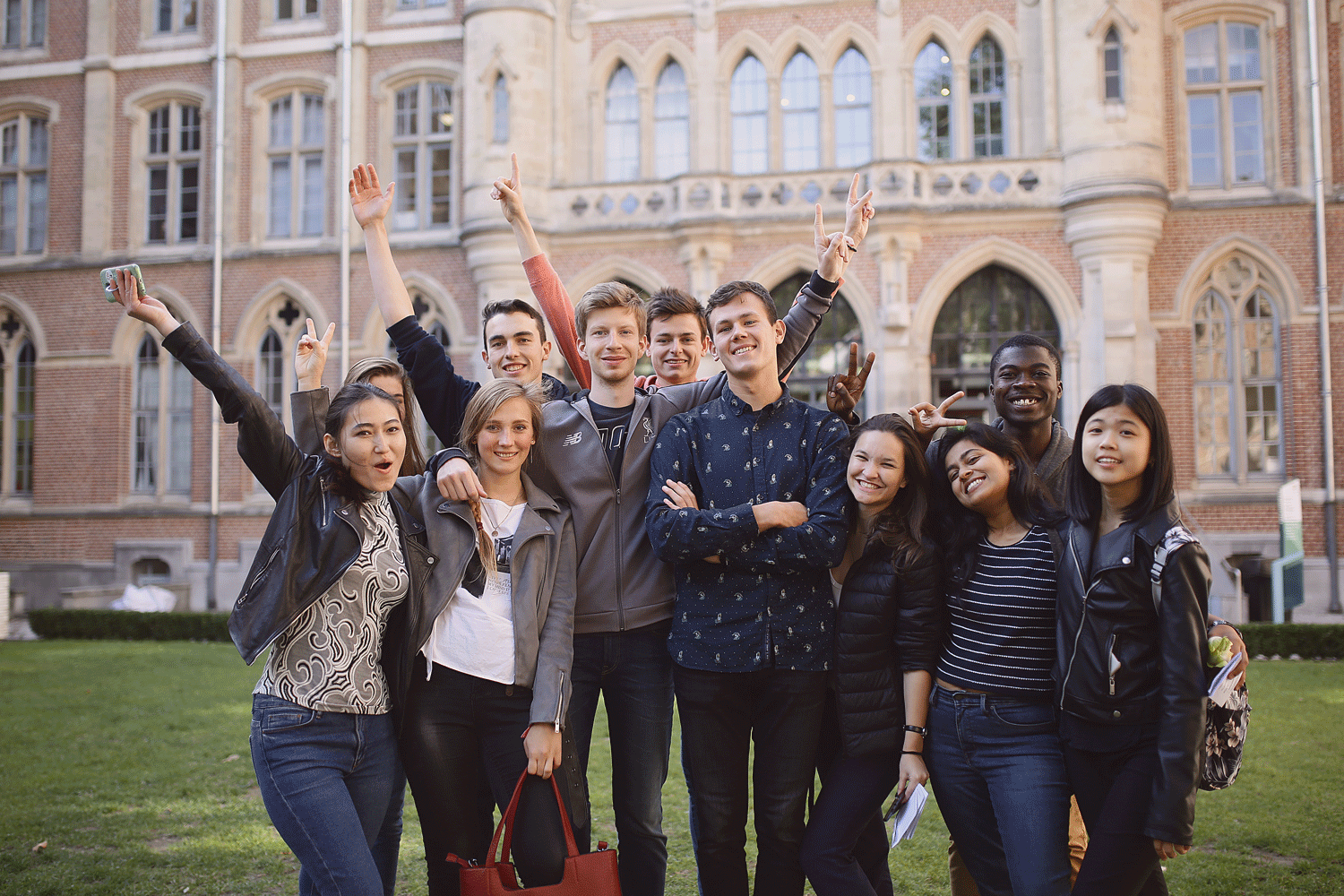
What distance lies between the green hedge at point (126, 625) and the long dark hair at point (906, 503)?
11.4 meters

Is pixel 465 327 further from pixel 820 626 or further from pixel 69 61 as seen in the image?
pixel 820 626

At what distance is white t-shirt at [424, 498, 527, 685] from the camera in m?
2.68

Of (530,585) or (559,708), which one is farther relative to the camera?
(530,585)

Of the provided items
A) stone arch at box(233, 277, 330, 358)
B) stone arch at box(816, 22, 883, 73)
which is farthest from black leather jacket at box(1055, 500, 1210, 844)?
stone arch at box(233, 277, 330, 358)

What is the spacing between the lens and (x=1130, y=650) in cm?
245

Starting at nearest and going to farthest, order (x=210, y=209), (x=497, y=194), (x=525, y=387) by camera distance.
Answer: (x=525, y=387), (x=497, y=194), (x=210, y=209)

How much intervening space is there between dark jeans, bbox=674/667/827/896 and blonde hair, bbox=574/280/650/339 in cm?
123

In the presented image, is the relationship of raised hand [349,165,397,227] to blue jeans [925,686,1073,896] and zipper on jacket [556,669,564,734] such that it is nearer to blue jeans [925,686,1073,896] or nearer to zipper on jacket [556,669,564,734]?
zipper on jacket [556,669,564,734]

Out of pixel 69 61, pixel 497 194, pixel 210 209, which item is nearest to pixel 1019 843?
pixel 497 194

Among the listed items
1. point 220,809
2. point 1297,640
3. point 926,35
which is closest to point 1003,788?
point 220,809

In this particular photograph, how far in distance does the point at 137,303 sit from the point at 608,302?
141 cm

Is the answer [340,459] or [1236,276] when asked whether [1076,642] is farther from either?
[1236,276]

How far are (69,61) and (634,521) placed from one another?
1815cm

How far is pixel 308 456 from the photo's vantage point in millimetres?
2705
